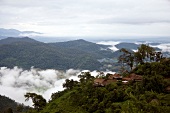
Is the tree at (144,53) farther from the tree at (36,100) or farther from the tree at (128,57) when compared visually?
the tree at (36,100)

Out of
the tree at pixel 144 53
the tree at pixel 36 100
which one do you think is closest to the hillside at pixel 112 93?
the tree at pixel 144 53

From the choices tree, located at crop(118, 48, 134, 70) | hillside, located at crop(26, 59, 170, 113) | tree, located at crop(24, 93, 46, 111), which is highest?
tree, located at crop(118, 48, 134, 70)

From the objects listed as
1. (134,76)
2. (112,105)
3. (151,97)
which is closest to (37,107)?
(134,76)

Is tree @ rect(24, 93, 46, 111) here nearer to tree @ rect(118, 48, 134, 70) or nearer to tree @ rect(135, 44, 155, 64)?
tree @ rect(118, 48, 134, 70)

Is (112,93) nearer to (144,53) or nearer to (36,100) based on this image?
(144,53)

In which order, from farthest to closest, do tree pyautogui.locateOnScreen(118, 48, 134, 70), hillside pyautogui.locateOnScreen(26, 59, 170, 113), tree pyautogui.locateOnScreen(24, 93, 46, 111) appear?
tree pyautogui.locateOnScreen(118, 48, 134, 70) < tree pyautogui.locateOnScreen(24, 93, 46, 111) < hillside pyautogui.locateOnScreen(26, 59, 170, 113)

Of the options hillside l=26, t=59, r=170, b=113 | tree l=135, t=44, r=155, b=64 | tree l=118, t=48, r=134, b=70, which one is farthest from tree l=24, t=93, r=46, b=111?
tree l=135, t=44, r=155, b=64

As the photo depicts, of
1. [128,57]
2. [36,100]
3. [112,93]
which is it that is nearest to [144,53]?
[128,57]

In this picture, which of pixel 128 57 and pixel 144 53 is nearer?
pixel 144 53

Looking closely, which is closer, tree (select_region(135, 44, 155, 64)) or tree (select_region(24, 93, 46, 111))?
tree (select_region(135, 44, 155, 64))

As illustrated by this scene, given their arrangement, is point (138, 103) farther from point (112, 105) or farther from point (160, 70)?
point (160, 70)

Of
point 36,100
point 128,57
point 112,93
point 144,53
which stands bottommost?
point 36,100

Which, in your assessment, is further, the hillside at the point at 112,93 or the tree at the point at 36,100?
the tree at the point at 36,100

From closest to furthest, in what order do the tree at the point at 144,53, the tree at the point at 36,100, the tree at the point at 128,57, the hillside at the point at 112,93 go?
1. the hillside at the point at 112,93
2. the tree at the point at 144,53
3. the tree at the point at 36,100
4. the tree at the point at 128,57
